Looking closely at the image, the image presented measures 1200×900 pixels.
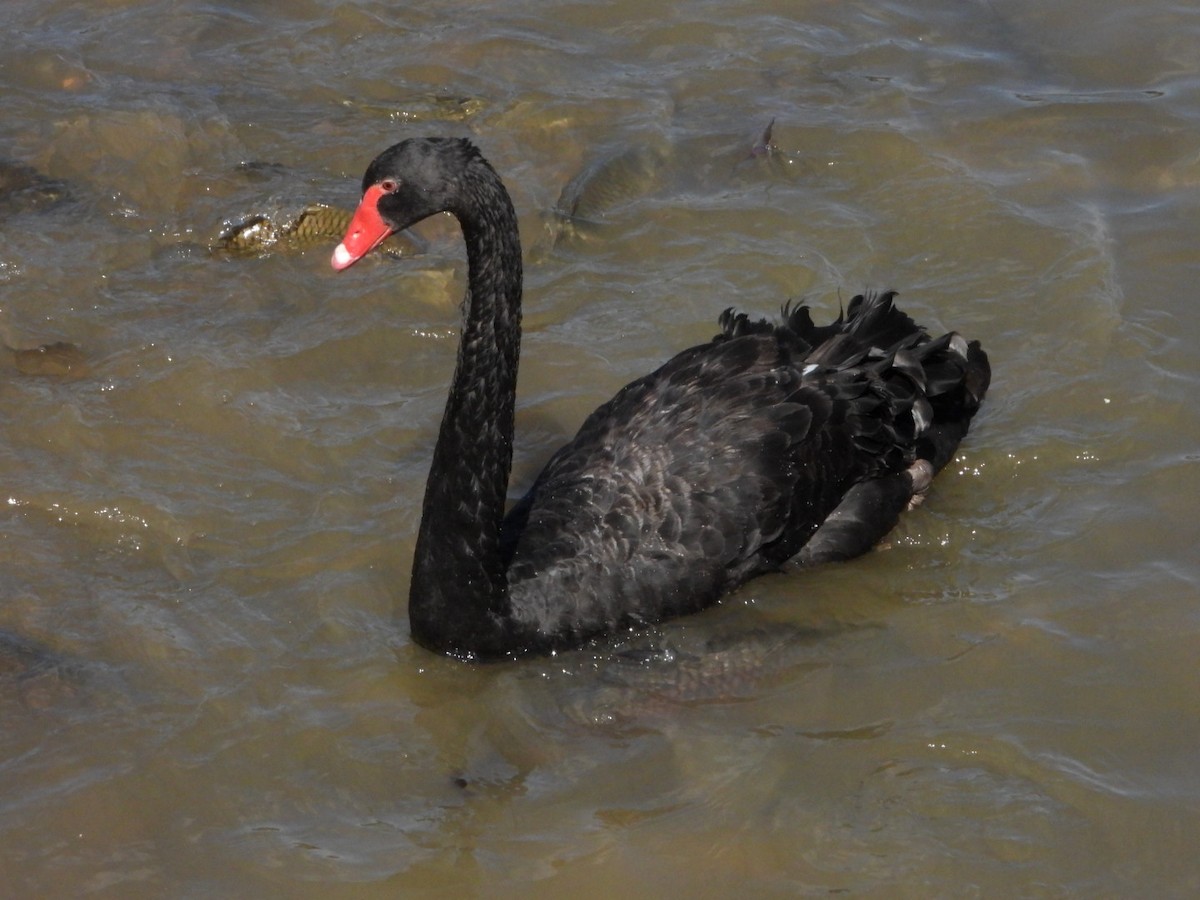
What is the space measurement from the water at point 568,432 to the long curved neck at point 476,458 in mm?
253

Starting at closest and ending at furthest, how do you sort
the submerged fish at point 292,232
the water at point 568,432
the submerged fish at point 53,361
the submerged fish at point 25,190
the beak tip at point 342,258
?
the water at point 568,432 < the beak tip at point 342,258 < the submerged fish at point 53,361 < the submerged fish at point 292,232 < the submerged fish at point 25,190

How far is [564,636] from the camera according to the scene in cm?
589

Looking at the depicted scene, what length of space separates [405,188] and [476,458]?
1.03m

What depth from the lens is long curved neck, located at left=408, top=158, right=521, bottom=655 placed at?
5.38m

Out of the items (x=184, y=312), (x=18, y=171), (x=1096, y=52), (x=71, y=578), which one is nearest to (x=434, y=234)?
(x=184, y=312)

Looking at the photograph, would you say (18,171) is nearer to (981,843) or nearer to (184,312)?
(184,312)

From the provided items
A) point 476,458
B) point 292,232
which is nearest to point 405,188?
point 476,458

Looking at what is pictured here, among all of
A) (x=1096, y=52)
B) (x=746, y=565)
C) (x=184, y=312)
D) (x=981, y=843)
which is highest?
(x=1096, y=52)

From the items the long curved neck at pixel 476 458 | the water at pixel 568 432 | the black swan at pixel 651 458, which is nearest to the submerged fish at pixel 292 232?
the water at pixel 568 432

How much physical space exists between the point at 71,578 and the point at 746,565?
2762 millimetres

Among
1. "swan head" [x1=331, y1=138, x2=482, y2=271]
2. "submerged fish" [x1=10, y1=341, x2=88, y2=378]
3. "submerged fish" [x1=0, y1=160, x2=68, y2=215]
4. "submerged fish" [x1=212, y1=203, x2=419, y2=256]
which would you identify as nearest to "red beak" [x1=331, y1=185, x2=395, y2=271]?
"swan head" [x1=331, y1=138, x2=482, y2=271]

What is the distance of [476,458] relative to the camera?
5.62 m

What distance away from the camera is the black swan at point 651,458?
5422 mm

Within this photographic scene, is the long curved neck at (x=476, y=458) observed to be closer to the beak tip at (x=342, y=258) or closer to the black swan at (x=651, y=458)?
the black swan at (x=651, y=458)
